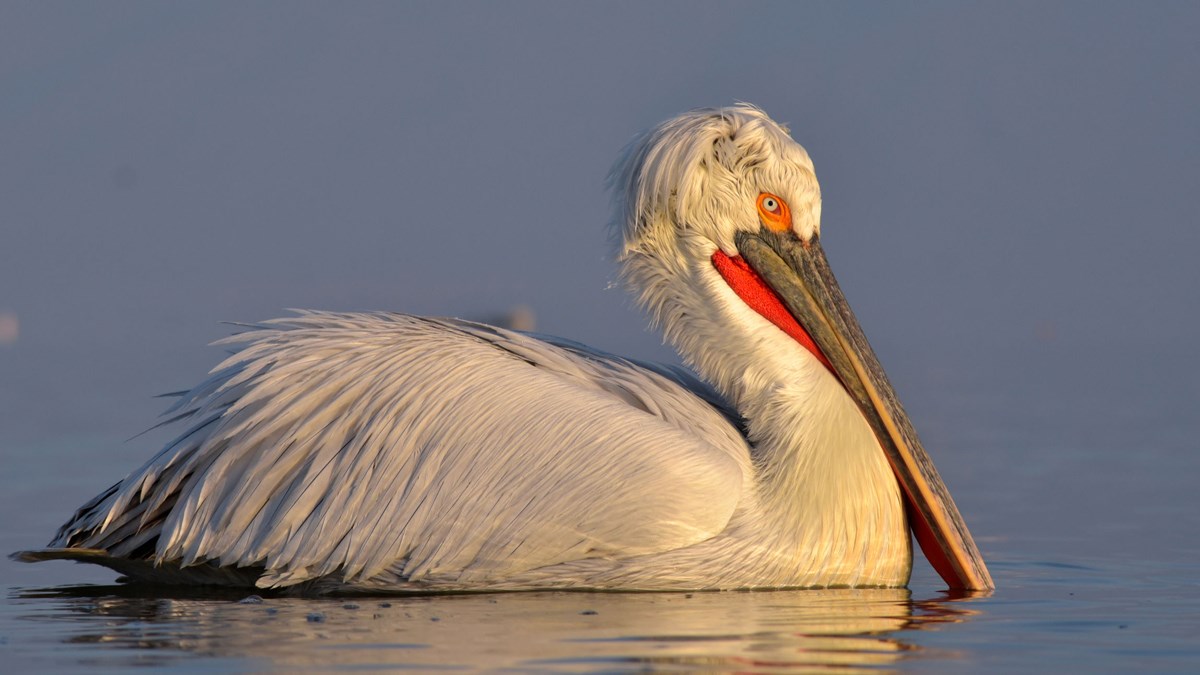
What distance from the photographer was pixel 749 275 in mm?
6738

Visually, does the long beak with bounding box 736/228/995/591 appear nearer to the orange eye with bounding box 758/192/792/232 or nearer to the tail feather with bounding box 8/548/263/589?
the orange eye with bounding box 758/192/792/232

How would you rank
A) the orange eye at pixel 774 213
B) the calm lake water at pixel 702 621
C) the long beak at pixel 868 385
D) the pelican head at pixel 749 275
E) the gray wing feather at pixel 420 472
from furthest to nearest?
1. the orange eye at pixel 774 213
2. the pelican head at pixel 749 275
3. the long beak at pixel 868 385
4. the gray wing feather at pixel 420 472
5. the calm lake water at pixel 702 621

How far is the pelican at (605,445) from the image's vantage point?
603 centimetres

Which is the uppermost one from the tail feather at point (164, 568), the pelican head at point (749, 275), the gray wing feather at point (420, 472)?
the pelican head at point (749, 275)

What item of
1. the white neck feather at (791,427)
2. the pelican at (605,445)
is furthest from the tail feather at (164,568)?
the white neck feather at (791,427)

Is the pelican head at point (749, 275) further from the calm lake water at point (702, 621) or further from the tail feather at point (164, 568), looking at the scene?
the tail feather at point (164, 568)

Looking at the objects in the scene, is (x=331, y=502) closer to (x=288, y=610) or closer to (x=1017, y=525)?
(x=288, y=610)

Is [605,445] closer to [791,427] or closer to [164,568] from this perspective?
[791,427]

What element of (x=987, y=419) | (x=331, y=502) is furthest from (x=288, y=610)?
(x=987, y=419)

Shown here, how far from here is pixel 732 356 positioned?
663cm

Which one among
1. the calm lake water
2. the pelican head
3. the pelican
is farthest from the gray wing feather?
the pelican head

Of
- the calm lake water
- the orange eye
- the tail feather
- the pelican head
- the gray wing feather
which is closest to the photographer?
the calm lake water

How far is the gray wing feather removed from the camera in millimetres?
6004

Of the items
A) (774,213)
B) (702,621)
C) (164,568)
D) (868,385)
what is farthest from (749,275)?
(164,568)
